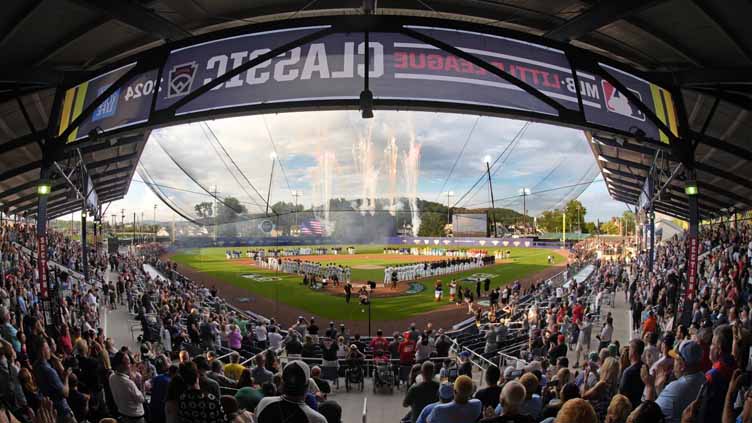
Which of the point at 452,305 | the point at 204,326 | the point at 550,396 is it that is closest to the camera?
the point at 550,396

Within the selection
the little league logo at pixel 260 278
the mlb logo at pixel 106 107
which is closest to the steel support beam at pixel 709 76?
the mlb logo at pixel 106 107

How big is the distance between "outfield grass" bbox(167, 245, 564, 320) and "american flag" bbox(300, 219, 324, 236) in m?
19.2

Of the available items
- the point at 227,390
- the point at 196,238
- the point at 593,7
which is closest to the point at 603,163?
the point at 593,7

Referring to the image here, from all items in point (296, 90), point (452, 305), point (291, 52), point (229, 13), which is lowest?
point (452, 305)

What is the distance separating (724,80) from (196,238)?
6481cm

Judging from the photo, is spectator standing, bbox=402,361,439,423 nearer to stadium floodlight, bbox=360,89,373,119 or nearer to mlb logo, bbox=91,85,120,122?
stadium floodlight, bbox=360,89,373,119

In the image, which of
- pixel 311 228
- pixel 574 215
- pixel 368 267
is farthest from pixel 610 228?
pixel 368 267

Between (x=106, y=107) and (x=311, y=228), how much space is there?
241ft

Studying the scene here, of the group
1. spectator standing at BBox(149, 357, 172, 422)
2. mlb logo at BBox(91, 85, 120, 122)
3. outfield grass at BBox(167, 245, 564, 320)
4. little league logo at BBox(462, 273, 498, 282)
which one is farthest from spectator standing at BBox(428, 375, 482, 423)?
little league logo at BBox(462, 273, 498, 282)

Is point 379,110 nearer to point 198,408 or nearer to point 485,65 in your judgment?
point 485,65

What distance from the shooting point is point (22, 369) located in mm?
6188

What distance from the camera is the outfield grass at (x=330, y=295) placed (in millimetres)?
27250

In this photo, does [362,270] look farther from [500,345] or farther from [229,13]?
[229,13]

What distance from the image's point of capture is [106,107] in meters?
8.74
